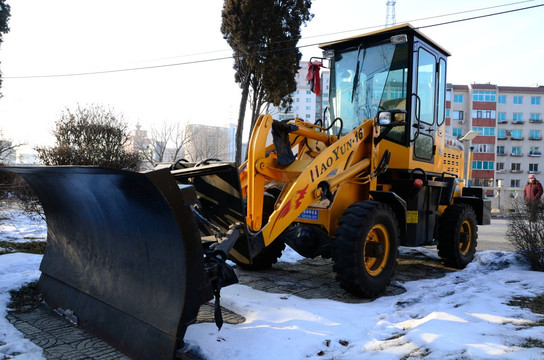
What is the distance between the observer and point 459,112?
5916cm

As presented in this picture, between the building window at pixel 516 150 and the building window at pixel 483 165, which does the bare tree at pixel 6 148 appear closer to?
the building window at pixel 483 165

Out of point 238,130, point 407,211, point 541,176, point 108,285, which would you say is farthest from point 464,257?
point 541,176

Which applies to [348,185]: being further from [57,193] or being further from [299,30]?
[299,30]

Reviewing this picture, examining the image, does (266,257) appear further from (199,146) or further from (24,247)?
(199,146)

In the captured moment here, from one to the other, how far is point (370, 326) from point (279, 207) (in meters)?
1.52

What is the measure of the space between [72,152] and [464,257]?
10.5 m

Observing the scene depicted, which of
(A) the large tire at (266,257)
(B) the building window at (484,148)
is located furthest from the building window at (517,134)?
(A) the large tire at (266,257)

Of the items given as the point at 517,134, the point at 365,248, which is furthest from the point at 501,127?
the point at 365,248

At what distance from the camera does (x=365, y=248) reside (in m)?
4.98

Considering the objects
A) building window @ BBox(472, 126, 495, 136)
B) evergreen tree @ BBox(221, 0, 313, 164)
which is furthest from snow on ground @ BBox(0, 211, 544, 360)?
building window @ BBox(472, 126, 495, 136)

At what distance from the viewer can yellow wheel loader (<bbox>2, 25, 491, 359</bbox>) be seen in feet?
10.1

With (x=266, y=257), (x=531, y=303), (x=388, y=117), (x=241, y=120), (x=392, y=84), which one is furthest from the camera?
(x=241, y=120)

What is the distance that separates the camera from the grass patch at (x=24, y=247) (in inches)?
245

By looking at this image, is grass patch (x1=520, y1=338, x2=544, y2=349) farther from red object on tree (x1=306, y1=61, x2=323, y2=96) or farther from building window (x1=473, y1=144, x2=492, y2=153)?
building window (x1=473, y1=144, x2=492, y2=153)
